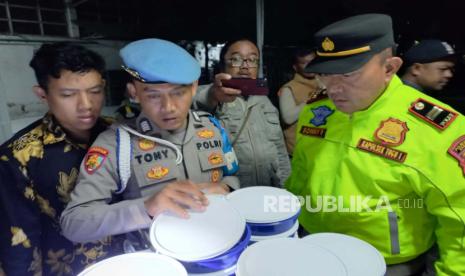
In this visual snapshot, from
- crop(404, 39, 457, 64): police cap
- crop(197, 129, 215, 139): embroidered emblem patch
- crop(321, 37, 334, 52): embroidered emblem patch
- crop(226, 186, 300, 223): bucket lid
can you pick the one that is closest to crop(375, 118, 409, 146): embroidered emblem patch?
crop(321, 37, 334, 52): embroidered emblem patch

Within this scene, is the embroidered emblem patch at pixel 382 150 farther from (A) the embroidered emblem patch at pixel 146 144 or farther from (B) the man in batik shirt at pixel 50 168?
(B) the man in batik shirt at pixel 50 168

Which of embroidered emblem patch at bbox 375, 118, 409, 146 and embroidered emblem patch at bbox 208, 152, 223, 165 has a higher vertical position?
embroidered emblem patch at bbox 375, 118, 409, 146

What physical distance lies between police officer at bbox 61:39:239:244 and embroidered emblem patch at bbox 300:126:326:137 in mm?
486

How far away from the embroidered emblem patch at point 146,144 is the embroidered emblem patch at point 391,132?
3.19ft

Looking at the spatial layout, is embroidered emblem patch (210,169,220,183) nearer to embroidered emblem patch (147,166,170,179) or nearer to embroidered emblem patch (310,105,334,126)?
embroidered emblem patch (147,166,170,179)

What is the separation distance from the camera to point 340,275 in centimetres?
66

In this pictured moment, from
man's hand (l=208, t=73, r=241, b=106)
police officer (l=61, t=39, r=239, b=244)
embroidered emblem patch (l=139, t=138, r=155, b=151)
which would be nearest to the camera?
police officer (l=61, t=39, r=239, b=244)

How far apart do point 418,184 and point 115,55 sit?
24.0ft

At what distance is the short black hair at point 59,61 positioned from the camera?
127 centimetres

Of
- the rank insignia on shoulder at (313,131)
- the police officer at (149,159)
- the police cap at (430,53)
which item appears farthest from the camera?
the police cap at (430,53)

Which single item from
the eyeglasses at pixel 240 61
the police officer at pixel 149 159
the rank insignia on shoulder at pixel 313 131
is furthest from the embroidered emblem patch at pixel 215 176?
the eyeglasses at pixel 240 61

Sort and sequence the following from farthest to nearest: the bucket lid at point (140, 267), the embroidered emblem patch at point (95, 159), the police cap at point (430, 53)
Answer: the police cap at point (430, 53), the embroidered emblem patch at point (95, 159), the bucket lid at point (140, 267)

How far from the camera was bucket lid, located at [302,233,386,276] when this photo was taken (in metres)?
0.70

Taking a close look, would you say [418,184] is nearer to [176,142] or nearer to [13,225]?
[176,142]
